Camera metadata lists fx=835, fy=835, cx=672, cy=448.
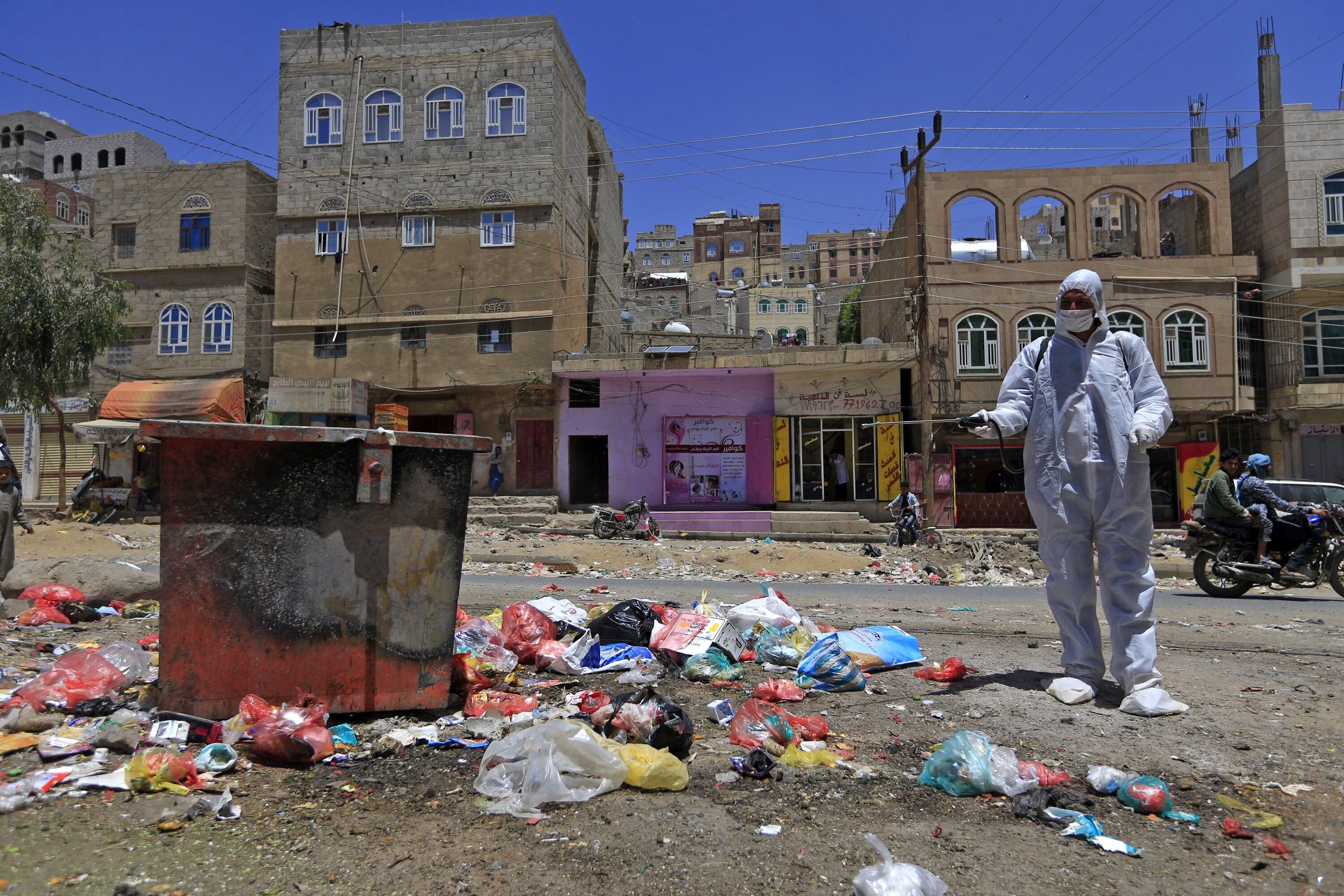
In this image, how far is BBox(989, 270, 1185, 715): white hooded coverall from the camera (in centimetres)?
412

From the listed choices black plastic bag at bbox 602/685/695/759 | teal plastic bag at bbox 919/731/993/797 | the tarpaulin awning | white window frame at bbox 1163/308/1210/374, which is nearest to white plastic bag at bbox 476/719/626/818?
black plastic bag at bbox 602/685/695/759

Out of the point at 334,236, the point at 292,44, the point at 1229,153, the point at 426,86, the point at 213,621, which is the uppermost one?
the point at 292,44

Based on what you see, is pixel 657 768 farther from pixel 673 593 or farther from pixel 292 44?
pixel 292 44

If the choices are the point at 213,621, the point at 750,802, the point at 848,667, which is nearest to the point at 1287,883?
the point at 750,802

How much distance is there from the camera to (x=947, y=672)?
475cm

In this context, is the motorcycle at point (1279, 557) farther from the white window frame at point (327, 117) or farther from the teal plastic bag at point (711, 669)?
the white window frame at point (327, 117)

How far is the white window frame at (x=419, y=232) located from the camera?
26969mm

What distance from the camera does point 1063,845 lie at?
2.72m

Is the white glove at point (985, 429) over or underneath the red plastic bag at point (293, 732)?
over

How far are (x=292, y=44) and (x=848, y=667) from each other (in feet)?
101

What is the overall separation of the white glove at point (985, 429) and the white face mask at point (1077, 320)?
61 centimetres

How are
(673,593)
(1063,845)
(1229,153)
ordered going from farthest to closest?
→ (1229,153) → (673,593) → (1063,845)

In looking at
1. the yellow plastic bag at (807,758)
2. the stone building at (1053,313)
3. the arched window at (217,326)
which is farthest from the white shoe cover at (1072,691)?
the arched window at (217,326)

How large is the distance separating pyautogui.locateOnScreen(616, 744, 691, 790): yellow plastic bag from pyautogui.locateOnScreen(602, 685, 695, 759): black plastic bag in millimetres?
161
